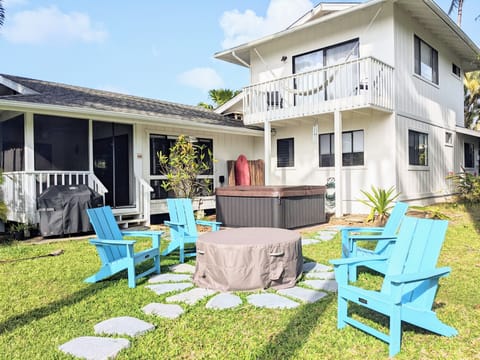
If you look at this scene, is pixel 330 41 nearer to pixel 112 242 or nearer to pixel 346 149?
pixel 346 149

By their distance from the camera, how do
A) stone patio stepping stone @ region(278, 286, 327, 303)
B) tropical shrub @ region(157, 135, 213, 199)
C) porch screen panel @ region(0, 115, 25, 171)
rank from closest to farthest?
stone patio stepping stone @ region(278, 286, 327, 303), porch screen panel @ region(0, 115, 25, 171), tropical shrub @ region(157, 135, 213, 199)

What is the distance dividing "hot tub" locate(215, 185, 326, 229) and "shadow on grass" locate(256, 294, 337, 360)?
450cm

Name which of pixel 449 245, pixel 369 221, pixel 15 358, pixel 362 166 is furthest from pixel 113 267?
pixel 362 166

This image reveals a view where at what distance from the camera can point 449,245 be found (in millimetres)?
6180

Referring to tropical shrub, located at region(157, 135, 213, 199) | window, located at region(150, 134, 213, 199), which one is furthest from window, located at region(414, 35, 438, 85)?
window, located at region(150, 134, 213, 199)

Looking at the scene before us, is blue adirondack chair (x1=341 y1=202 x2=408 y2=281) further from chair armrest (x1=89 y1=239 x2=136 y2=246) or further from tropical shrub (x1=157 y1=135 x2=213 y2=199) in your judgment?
tropical shrub (x1=157 y1=135 x2=213 y2=199)

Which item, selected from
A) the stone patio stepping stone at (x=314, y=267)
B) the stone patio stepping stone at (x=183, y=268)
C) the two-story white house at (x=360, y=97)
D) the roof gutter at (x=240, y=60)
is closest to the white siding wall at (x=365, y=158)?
the two-story white house at (x=360, y=97)

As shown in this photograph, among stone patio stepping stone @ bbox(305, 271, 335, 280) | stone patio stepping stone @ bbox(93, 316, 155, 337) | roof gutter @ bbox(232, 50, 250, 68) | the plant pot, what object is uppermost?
roof gutter @ bbox(232, 50, 250, 68)

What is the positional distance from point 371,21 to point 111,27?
398 inches

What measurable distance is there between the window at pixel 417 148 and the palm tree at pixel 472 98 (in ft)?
48.8

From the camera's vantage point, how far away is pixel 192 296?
12.8 feet

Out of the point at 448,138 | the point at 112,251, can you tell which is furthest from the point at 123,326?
the point at 448,138

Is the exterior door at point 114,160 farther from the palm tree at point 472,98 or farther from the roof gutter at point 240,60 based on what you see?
the palm tree at point 472,98

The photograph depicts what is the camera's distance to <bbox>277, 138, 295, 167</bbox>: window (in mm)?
13078
